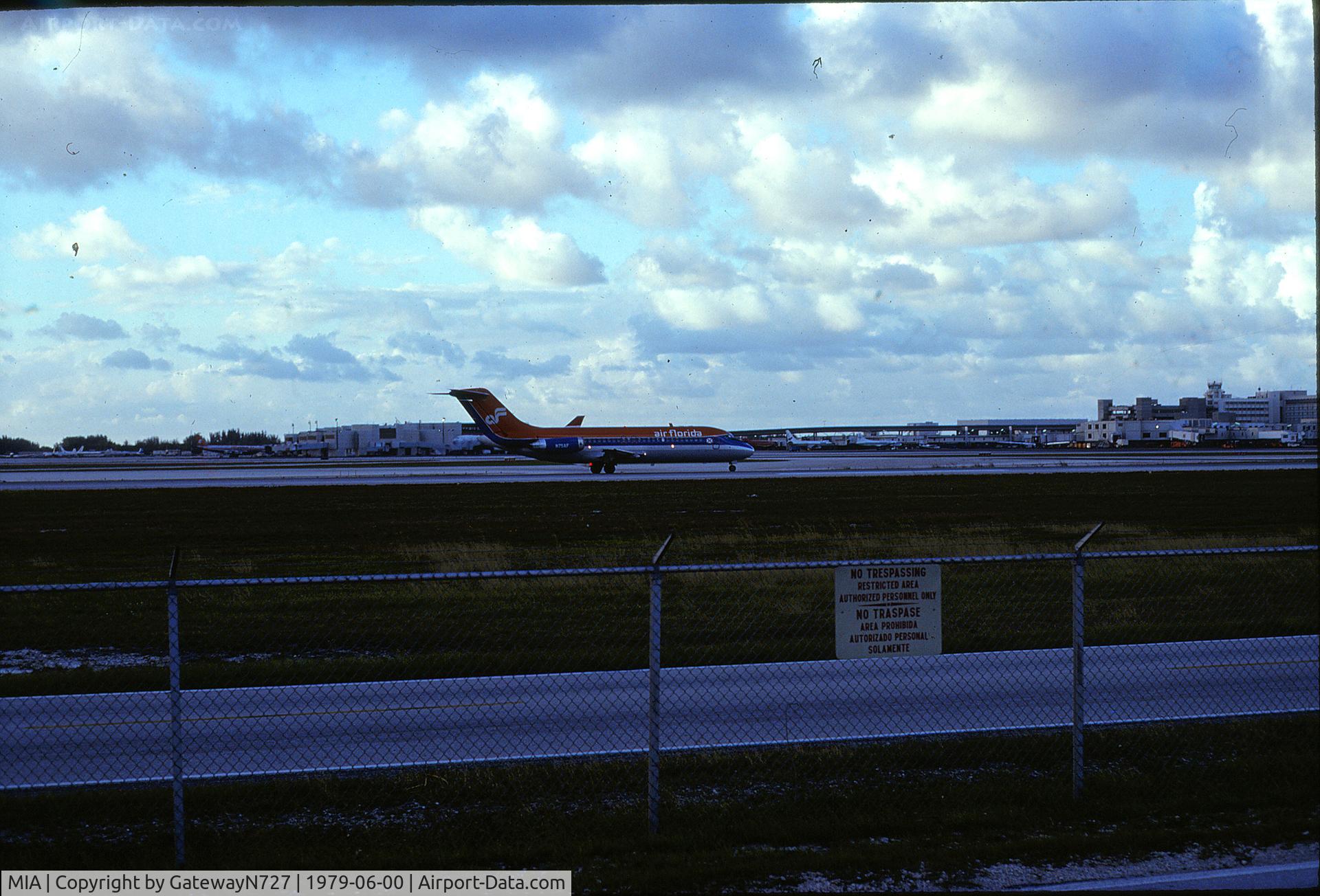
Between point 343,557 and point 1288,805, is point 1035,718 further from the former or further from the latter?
point 343,557

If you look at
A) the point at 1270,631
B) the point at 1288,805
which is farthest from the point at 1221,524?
the point at 1288,805

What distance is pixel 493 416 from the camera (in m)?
78.2

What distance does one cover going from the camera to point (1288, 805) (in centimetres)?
800

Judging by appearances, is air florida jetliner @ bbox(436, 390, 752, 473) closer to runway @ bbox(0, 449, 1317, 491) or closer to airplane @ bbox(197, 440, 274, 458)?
runway @ bbox(0, 449, 1317, 491)

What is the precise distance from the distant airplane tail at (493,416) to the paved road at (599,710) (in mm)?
66398

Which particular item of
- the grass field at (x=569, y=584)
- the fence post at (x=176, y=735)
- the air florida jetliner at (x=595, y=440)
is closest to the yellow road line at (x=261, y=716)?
the grass field at (x=569, y=584)

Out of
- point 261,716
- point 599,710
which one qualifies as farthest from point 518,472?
point 599,710

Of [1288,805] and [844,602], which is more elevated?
[844,602]

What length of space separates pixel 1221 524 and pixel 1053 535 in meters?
7.33

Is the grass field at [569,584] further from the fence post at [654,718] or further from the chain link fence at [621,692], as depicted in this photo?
the fence post at [654,718]

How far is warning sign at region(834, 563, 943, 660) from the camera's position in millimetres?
7938

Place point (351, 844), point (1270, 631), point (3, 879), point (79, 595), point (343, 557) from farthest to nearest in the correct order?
point (343, 557)
point (79, 595)
point (1270, 631)
point (351, 844)
point (3, 879)
